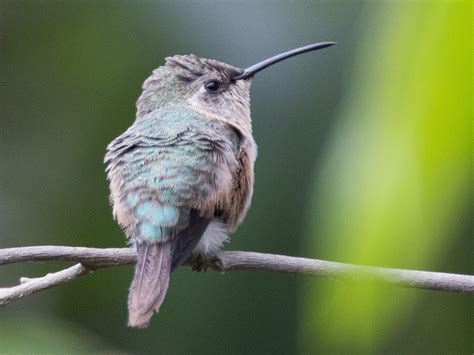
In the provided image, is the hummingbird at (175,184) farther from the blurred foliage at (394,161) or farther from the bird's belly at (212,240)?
the blurred foliage at (394,161)

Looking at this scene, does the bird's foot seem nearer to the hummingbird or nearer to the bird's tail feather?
the hummingbird

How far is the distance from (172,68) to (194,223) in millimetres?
1437

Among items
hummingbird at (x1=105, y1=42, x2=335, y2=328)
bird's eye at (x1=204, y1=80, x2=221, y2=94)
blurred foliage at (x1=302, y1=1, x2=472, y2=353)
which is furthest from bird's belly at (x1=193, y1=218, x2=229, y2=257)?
blurred foliage at (x1=302, y1=1, x2=472, y2=353)

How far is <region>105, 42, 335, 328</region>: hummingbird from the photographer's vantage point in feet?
9.70

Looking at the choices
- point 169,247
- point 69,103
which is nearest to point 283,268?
point 169,247

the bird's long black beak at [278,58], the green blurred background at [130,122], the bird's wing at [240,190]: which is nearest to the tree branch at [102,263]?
the bird's wing at [240,190]

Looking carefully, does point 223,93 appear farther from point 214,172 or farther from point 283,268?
point 283,268

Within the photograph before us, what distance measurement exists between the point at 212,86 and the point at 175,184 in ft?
4.24

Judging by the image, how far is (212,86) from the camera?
4.28m

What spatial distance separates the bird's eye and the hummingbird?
0.09 metres

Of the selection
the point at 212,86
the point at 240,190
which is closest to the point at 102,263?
the point at 240,190

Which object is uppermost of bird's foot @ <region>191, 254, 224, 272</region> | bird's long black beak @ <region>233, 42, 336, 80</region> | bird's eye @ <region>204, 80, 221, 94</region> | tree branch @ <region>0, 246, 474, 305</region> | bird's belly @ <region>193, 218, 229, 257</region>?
bird's long black beak @ <region>233, 42, 336, 80</region>

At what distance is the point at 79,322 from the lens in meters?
5.07

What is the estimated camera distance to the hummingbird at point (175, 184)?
116 inches
